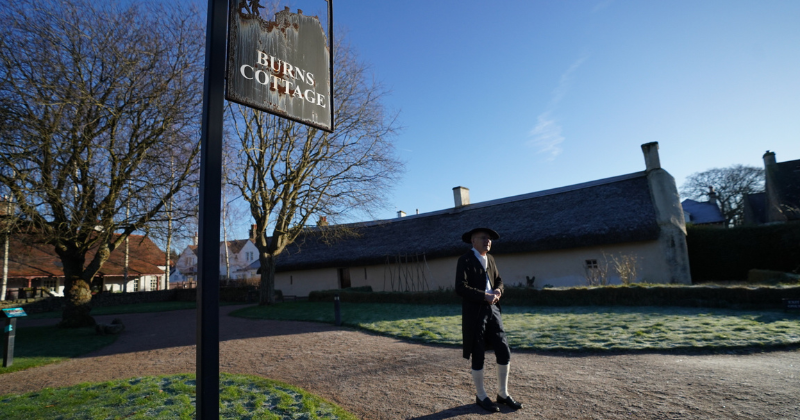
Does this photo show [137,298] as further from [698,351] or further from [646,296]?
[698,351]

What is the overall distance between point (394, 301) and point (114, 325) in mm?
9232

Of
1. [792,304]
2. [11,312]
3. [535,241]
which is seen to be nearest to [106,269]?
[11,312]

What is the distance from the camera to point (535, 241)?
17438 mm

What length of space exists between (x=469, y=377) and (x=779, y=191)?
32.6 m

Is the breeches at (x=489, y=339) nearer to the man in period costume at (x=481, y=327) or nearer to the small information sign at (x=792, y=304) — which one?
the man in period costume at (x=481, y=327)

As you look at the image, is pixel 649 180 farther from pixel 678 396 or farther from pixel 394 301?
pixel 678 396

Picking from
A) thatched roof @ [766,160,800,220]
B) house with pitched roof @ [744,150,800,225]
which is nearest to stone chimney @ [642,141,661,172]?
house with pitched roof @ [744,150,800,225]

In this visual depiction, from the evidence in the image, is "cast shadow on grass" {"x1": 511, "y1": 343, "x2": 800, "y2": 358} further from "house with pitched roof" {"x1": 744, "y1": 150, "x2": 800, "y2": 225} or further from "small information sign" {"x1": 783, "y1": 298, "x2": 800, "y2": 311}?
"house with pitched roof" {"x1": 744, "y1": 150, "x2": 800, "y2": 225}

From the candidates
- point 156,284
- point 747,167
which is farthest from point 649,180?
point 156,284

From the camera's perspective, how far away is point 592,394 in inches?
180

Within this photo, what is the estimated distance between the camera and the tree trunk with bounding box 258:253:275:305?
17719mm

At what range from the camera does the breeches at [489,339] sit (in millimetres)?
4238

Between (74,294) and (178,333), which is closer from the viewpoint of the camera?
(178,333)

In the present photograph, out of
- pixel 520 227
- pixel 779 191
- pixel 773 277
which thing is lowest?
pixel 773 277
